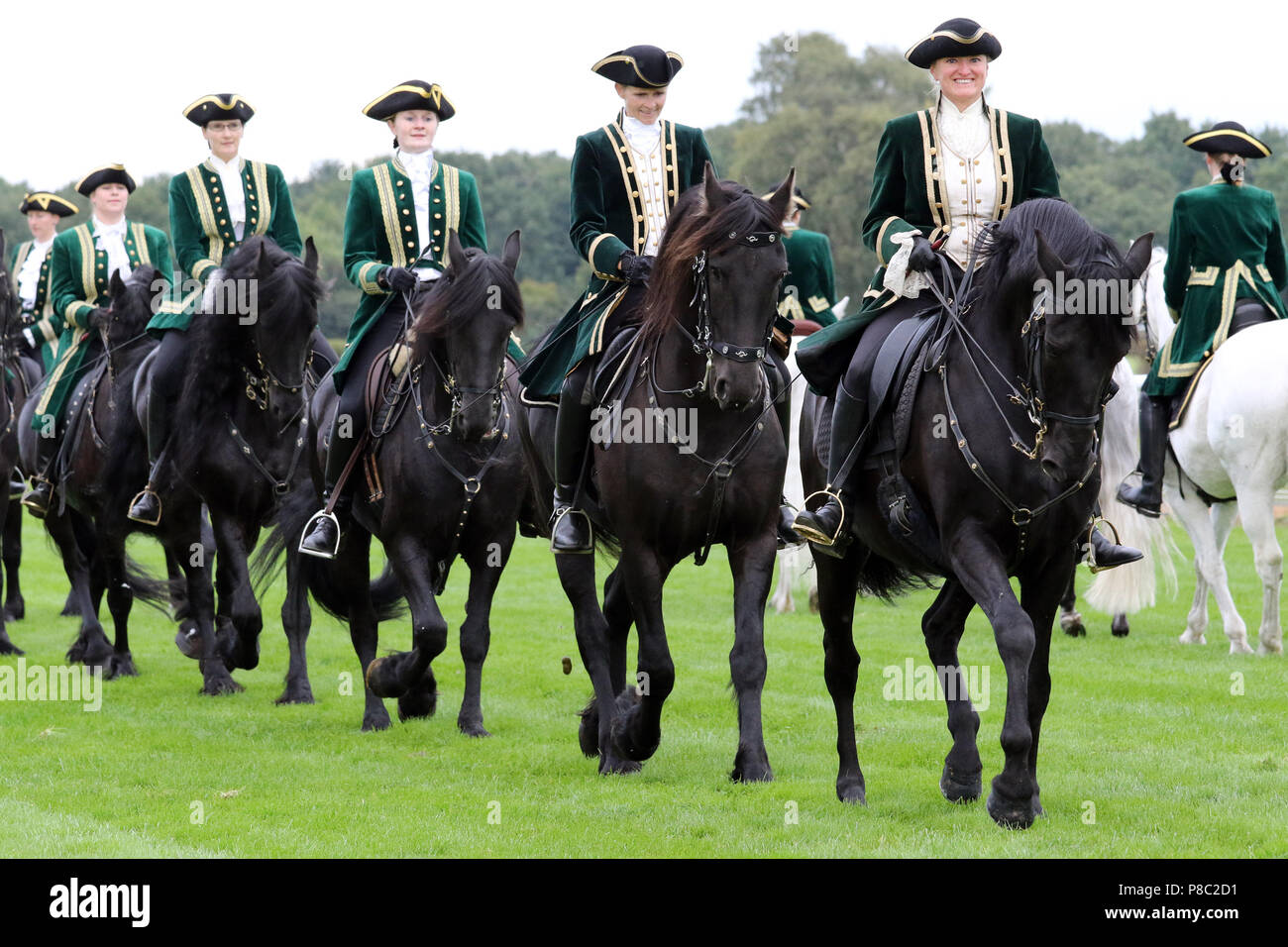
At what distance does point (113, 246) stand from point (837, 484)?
28.3ft

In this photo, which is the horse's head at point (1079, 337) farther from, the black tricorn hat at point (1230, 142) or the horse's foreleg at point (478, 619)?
the black tricorn hat at point (1230, 142)

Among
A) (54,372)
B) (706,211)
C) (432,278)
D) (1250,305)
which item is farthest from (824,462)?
(54,372)

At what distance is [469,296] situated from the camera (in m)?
9.02

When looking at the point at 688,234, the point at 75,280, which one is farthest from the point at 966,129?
the point at 75,280

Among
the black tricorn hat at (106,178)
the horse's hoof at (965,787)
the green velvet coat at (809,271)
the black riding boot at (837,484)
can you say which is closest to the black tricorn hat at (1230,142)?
the green velvet coat at (809,271)

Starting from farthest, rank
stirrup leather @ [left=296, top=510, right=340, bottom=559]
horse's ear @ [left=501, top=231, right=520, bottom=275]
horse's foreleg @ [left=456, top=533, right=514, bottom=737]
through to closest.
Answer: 1. horse's foreleg @ [left=456, top=533, right=514, bottom=737]
2. stirrup leather @ [left=296, top=510, right=340, bottom=559]
3. horse's ear @ [left=501, top=231, right=520, bottom=275]

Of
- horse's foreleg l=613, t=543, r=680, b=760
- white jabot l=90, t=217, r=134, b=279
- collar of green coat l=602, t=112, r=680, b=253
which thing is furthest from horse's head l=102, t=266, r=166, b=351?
horse's foreleg l=613, t=543, r=680, b=760

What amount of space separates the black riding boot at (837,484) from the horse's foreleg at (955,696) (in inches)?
23.3

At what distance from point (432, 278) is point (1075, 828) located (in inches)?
208

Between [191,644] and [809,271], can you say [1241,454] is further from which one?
[191,644]

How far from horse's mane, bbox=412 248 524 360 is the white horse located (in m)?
6.01

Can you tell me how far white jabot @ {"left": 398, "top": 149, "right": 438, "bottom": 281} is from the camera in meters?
10.5

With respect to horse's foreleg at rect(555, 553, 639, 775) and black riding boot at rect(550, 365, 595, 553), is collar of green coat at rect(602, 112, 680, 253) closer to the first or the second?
black riding boot at rect(550, 365, 595, 553)

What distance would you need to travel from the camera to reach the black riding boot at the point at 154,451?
38.7 ft
